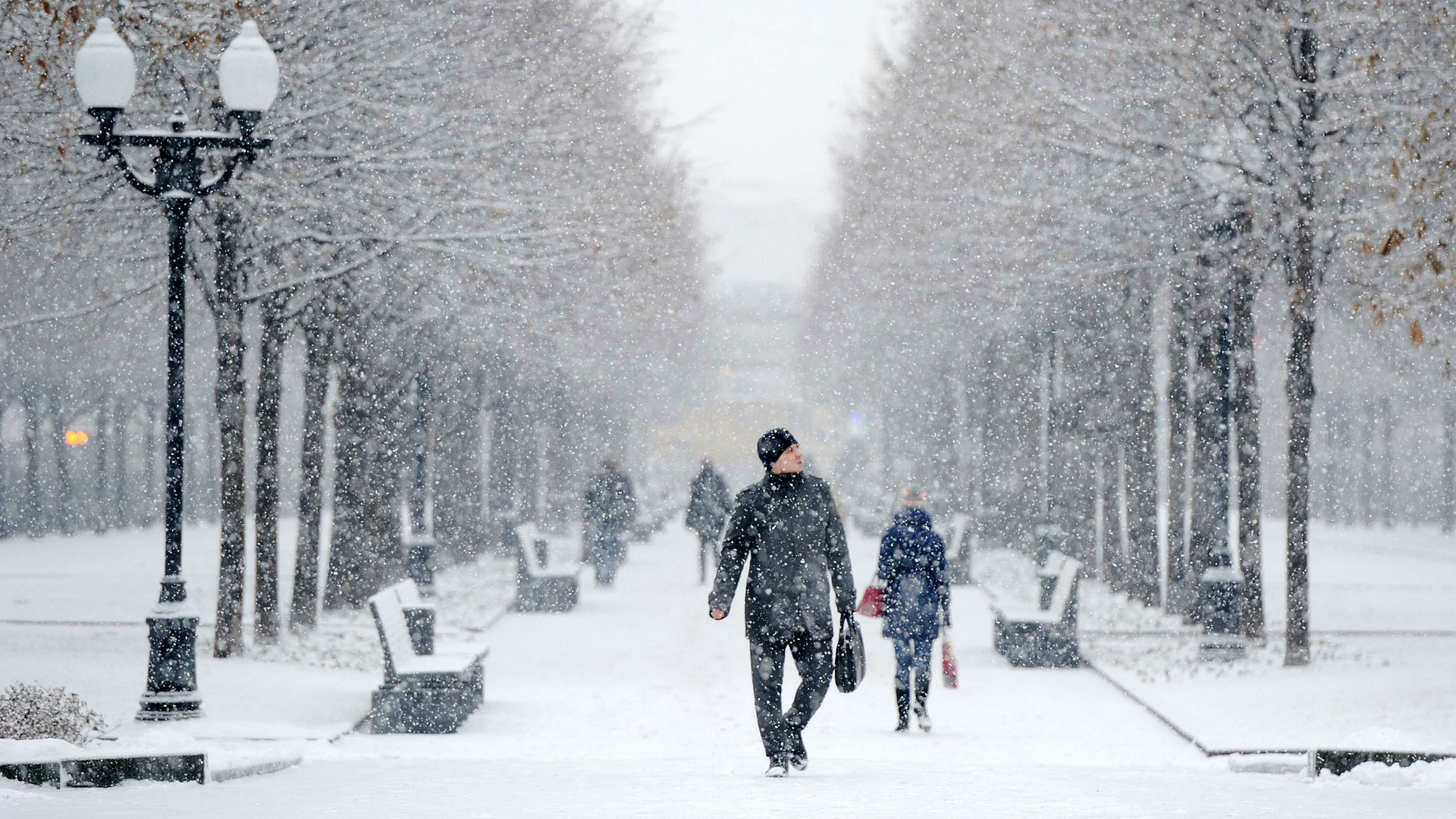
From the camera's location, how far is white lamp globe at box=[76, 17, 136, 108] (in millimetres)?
11805

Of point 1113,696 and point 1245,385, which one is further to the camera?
point 1245,385

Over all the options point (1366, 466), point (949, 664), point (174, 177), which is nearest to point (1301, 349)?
point (949, 664)

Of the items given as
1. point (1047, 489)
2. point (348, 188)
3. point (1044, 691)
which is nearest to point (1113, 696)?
point (1044, 691)

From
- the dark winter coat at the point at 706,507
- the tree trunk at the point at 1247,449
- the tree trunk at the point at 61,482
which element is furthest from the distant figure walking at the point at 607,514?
the tree trunk at the point at 61,482

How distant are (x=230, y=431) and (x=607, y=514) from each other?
11.8 metres

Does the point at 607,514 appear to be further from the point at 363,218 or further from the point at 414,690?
the point at 414,690

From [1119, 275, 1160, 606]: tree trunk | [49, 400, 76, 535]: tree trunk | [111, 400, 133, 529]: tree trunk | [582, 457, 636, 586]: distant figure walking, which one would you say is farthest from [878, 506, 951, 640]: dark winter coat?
[111, 400, 133, 529]: tree trunk

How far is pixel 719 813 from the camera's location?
8039 mm

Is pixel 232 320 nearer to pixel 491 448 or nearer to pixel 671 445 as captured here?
pixel 491 448

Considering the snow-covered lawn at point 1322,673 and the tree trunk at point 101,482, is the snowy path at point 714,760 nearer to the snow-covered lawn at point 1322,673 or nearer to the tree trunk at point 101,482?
the snow-covered lawn at point 1322,673

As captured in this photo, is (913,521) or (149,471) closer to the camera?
(913,521)

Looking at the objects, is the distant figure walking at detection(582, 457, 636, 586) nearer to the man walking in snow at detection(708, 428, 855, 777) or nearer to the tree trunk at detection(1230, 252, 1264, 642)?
the tree trunk at detection(1230, 252, 1264, 642)

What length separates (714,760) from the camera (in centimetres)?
1155

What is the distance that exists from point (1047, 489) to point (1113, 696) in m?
19.9
